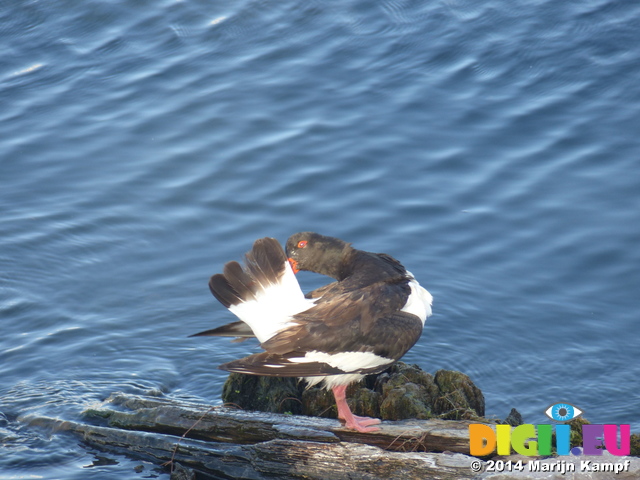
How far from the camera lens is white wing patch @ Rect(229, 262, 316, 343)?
6.27m

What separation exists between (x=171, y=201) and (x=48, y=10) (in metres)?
6.85

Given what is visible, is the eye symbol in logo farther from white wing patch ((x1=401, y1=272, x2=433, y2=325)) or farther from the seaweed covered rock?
white wing patch ((x1=401, y1=272, x2=433, y2=325))

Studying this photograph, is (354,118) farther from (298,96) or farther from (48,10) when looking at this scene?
(48,10)

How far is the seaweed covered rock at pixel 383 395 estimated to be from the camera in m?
6.30

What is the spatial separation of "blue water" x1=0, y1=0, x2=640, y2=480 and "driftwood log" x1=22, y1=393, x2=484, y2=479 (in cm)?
24

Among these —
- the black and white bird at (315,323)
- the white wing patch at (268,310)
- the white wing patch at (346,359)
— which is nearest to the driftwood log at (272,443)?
the black and white bird at (315,323)

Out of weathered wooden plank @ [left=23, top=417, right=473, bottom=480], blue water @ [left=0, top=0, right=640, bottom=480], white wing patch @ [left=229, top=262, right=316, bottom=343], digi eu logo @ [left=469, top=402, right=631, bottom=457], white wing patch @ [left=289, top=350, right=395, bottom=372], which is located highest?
blue water @ [left=0, top=0, right=640, bottom=480]

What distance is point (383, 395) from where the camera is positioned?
654 cm

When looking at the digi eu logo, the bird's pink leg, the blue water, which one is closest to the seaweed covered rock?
the bird's pink leg

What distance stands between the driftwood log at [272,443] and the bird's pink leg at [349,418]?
57mm

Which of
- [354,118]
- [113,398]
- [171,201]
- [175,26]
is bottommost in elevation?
[113,398]

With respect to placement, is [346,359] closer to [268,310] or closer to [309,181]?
[268,310]

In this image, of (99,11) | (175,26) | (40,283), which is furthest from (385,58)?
(40,283)

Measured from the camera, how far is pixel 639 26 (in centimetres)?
1338
